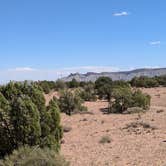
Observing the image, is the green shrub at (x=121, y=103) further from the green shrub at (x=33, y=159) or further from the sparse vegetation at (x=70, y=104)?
the green shrub at (x=33, y=159)

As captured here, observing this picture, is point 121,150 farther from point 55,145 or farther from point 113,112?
point 113,112

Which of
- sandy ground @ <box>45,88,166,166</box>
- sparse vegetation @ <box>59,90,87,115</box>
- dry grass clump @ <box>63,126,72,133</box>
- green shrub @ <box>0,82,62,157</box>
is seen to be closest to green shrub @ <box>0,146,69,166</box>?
green shrub @ <box>0,82,62,157</box>

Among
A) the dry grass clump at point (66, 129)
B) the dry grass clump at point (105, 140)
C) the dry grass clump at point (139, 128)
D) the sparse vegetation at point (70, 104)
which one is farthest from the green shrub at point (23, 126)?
the sparse vegetation at point (70, 104)

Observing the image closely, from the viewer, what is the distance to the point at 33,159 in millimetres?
14641

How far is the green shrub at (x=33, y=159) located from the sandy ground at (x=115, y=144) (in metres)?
2.54

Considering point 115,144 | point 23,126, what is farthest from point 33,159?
point 115,144

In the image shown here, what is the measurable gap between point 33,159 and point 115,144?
7915mm

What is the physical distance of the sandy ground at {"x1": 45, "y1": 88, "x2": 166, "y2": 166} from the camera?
17.9m

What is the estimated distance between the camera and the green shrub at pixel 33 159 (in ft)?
47.9

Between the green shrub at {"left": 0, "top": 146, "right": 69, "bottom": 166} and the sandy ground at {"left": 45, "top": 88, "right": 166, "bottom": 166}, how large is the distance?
254 cm

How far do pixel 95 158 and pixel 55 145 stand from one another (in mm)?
1977

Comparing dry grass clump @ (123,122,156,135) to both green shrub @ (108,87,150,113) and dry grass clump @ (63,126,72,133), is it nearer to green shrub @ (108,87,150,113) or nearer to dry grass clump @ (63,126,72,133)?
dry grass clump @ (63,126,72,133)

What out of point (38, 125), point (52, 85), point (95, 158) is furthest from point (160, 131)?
point (52, 85)

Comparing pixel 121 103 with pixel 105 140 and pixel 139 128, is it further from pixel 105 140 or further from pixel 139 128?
pixel 105 140
